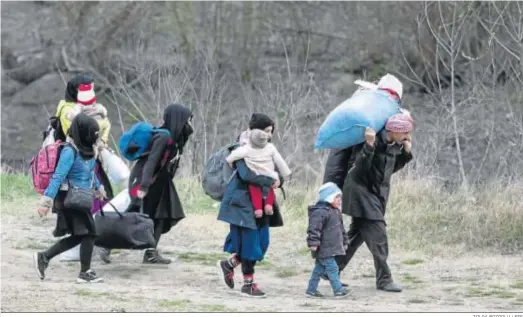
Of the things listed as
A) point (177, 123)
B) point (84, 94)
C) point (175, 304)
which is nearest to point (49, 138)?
point (84, 94)

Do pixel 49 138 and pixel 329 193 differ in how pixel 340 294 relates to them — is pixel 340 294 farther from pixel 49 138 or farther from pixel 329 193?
pixel 49 138

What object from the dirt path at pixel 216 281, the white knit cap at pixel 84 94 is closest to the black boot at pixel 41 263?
the dirt path at pixel 216 281

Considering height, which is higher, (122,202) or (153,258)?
(122,202)

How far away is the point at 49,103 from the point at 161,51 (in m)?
3.84

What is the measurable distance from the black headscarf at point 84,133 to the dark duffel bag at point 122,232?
2.04 ft

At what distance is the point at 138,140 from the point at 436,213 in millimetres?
3431

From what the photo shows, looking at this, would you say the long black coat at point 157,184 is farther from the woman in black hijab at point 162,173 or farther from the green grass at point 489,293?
the green grass at point 489,293

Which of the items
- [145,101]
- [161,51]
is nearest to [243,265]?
[145,101]

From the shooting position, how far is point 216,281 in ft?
34.3

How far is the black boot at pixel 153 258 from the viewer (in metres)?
11.2

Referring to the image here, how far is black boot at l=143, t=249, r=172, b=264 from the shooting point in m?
11.2

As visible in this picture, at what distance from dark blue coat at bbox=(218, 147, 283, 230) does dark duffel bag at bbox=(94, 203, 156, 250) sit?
998 mm

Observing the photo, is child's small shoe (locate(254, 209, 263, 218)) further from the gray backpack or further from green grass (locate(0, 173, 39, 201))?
green grass (locate(0, 173, 39, 201))

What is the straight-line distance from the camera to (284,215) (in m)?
13.2
